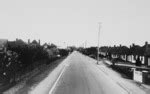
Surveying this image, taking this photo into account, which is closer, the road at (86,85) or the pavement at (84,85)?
the road at (86,85)

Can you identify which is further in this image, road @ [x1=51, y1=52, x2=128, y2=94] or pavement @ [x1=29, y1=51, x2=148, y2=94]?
pavement @ [x1=29, y1=51, x2=148, y2=94]

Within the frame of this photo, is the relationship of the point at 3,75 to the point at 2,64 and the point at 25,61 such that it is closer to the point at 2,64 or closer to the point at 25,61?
the point at 2,64

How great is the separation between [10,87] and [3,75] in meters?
1.06

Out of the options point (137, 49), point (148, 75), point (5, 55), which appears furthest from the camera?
point (137, 49)

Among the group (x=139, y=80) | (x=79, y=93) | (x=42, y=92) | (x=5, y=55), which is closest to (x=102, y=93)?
(x=79, y=93)

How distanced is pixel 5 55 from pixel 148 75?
46.6 feet

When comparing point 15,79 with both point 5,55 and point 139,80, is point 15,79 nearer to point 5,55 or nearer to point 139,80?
point 5,55

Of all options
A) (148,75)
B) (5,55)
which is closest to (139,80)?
(148,75)

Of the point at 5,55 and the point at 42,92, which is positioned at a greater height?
the point at 5,55

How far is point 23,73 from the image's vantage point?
996 inches

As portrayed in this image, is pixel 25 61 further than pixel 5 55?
Yes

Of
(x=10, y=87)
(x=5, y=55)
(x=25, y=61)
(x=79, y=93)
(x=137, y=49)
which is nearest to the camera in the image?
(x=79, y=93)

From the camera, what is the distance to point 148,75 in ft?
80.3

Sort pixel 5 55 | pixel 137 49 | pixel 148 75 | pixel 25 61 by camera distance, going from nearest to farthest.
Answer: pixel 5 55
pixel 148 75
pixel 25 61
pixel 137 49
